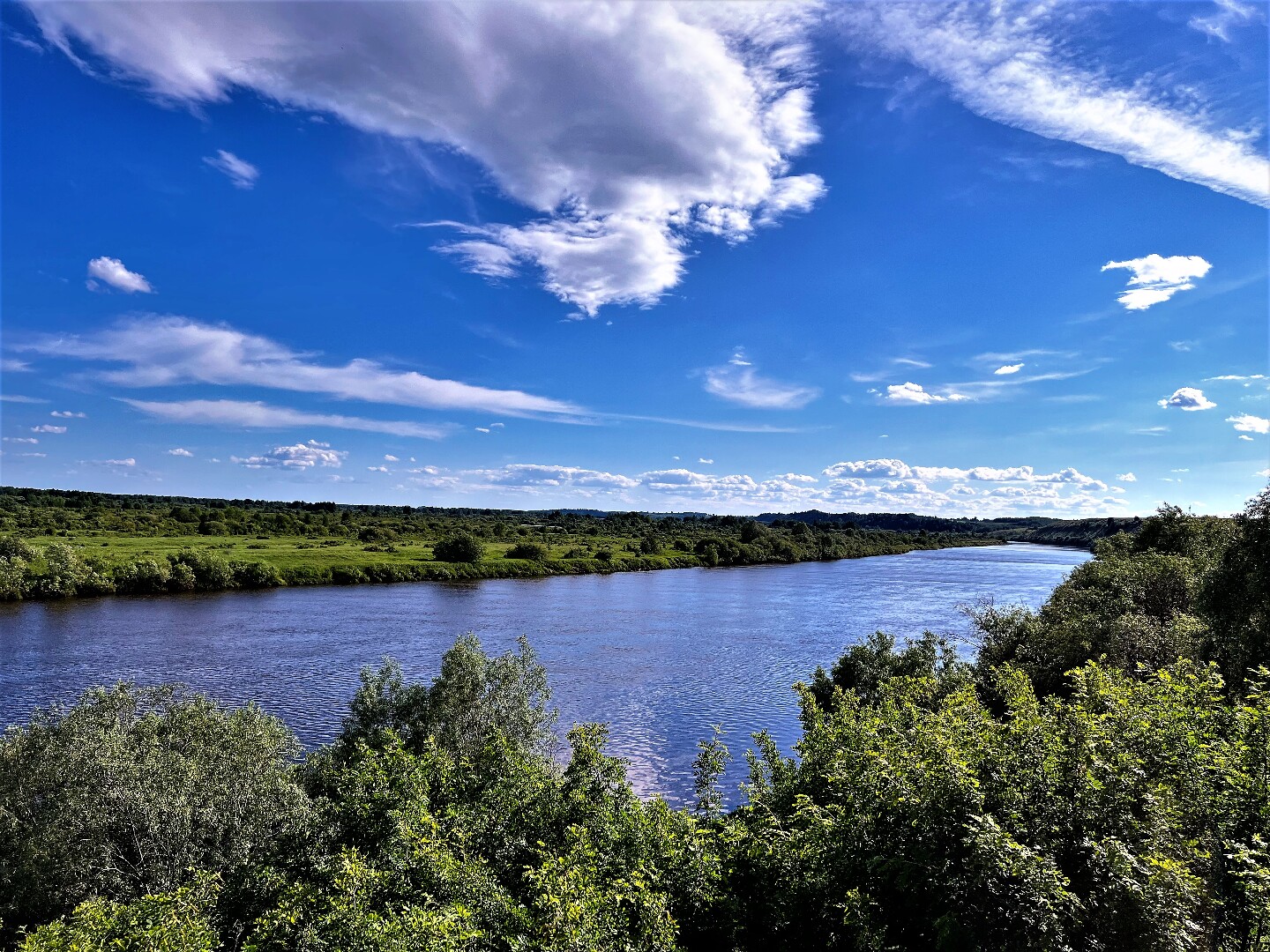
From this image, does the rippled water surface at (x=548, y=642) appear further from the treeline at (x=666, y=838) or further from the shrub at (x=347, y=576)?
the treeline at (x=666, y=838)

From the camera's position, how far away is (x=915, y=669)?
1286 inches

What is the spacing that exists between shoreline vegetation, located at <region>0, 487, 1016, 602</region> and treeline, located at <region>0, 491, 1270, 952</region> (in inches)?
2426

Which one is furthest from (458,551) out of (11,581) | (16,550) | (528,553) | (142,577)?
(11,581)

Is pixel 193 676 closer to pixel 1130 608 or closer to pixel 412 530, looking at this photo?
pixel 1130 608

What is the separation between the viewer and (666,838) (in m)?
12.8

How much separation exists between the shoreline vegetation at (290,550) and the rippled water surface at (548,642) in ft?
15.5

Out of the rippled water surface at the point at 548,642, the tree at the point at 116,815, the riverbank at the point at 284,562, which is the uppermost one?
the riverbank at the point at 284,562

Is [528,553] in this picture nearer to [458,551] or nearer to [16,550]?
[458,551]

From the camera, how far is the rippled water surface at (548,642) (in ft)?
117

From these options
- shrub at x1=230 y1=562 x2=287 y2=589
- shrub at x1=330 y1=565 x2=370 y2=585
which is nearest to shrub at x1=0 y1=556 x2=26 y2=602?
shrub at x1=230 y1=562 x2=287 y2=589

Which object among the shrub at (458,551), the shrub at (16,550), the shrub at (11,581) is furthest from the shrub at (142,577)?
the shrub at (458,551)

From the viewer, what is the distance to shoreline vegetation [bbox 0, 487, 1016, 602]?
231 ft

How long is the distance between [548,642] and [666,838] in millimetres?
41369

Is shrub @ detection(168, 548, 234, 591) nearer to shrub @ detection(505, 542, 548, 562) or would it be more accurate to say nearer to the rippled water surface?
the rippled water surface
